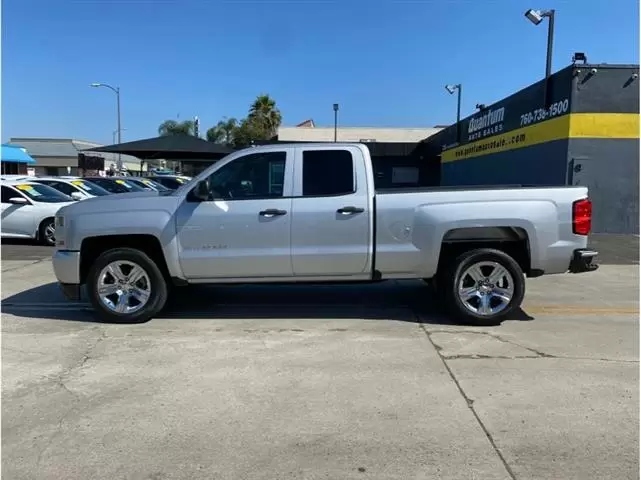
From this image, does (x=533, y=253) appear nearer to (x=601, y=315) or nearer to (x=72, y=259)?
(x=601, y=315)

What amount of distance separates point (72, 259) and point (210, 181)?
178 centimetres

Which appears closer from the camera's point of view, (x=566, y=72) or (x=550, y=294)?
(x=550, y=294)

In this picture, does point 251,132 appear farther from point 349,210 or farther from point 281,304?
point 349,210

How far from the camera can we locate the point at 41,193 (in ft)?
46.5

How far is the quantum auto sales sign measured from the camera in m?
21.0

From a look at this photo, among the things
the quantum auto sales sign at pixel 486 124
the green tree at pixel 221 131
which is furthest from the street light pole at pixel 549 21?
the green tree at pixel 221 131

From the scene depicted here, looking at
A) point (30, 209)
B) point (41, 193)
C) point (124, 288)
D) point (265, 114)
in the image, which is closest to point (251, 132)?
point (265, 114)

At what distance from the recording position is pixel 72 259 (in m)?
6.15

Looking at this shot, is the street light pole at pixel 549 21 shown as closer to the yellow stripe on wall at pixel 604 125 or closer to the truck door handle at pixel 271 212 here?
the yellow stripe on wall at pixel 604 125

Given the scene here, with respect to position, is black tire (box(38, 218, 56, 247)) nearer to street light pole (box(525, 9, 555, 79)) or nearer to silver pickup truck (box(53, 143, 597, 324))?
silver pickup truck (box(53, 143, 597, 324))

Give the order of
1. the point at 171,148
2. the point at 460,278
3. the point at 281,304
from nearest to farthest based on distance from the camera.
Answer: the point at 460,278 < the point at 281,304 < the point at 171,148

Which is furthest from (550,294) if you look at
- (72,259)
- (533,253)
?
(72,259)

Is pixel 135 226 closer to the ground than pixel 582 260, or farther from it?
farther from it

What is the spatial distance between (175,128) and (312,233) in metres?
87.3
